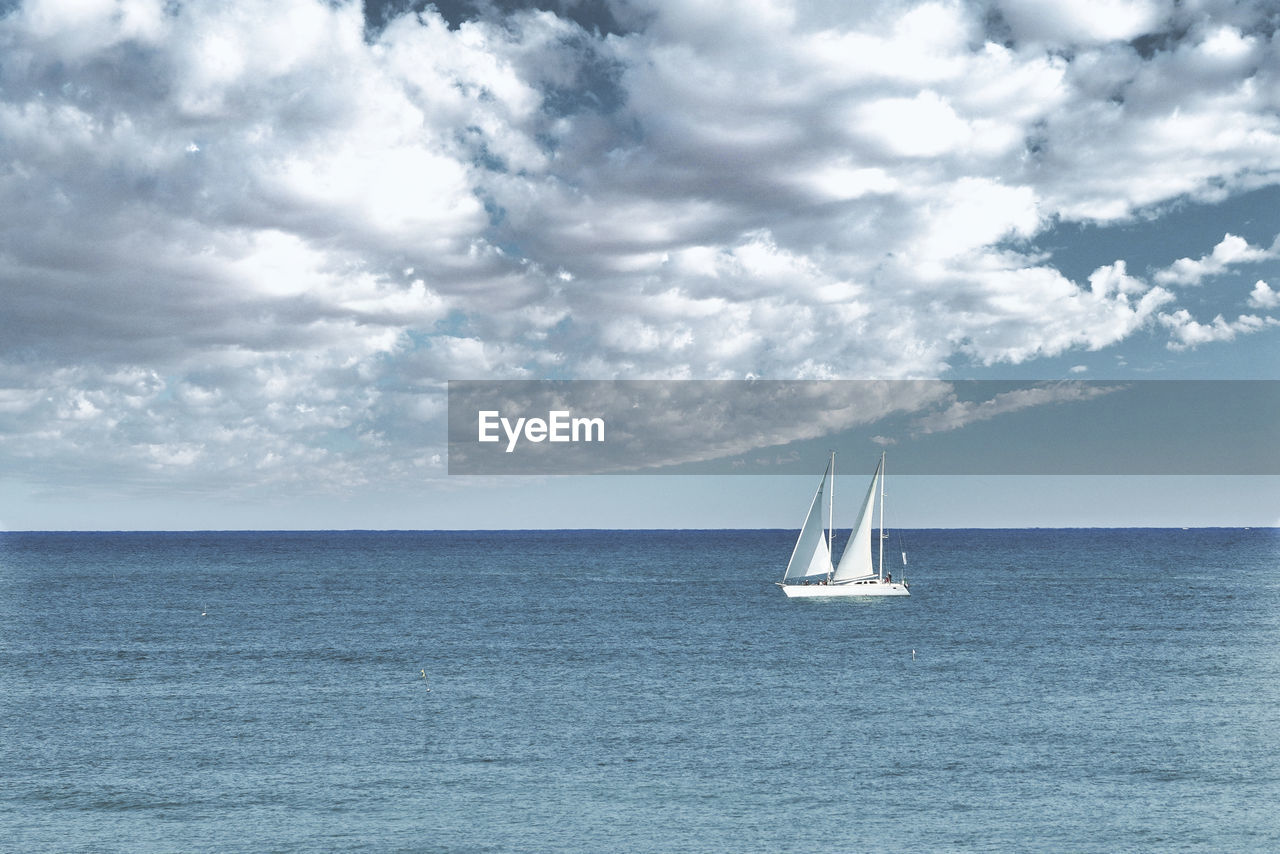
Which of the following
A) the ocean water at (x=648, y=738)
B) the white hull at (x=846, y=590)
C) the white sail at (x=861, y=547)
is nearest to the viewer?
the ocean water at (x=648, y=738)

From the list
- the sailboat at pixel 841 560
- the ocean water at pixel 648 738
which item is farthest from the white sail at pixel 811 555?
the ocean water at pixel 648 738

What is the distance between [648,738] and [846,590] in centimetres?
8878

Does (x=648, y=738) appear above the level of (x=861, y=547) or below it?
Result: below

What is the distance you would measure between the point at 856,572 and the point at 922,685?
223 feet

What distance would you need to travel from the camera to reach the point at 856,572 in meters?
158

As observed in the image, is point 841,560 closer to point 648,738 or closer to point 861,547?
point 861,547

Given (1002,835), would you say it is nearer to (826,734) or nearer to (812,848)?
(812,848)

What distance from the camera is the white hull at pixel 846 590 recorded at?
155250 millimetres

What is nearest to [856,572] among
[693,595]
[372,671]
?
[693,595]

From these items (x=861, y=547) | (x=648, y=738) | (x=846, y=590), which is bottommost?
(x=648, y=738)

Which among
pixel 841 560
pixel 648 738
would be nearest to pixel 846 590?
pixel 841 560

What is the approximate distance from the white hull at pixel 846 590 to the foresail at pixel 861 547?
1.55 meters

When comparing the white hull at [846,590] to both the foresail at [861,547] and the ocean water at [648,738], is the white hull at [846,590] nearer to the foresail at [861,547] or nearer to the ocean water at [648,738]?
the foresail at [861,547]

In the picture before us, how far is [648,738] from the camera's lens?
7106 centimetres
